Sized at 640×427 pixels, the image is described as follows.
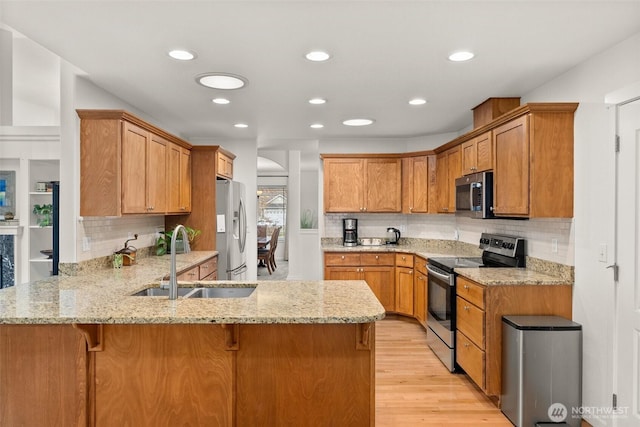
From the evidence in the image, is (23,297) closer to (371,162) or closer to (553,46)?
(553,46)

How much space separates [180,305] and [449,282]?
2.47 meters

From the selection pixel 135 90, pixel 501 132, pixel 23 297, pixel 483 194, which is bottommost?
pixel 23 297

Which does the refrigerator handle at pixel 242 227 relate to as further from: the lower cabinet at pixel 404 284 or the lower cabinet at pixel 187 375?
the lower cabinet at pixel 187 375

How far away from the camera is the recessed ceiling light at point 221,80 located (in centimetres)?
314

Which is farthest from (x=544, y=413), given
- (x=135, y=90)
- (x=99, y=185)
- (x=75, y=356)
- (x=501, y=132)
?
(x=135, y=90)

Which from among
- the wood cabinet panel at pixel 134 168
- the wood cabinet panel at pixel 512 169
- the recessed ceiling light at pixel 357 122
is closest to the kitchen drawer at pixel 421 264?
the wood cabinet panel at pixel 512 169

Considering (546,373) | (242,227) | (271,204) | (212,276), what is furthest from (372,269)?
(271,204)

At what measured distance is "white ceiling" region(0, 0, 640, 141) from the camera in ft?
6.99

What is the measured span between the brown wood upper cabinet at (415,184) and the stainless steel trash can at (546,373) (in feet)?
9.05

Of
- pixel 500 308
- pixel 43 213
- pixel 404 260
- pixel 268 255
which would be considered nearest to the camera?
pixel 500 308

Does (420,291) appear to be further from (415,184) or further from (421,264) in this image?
(415,184)

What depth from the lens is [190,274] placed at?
3.79 m

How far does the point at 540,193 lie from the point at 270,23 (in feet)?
7.37

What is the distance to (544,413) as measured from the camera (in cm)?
264
